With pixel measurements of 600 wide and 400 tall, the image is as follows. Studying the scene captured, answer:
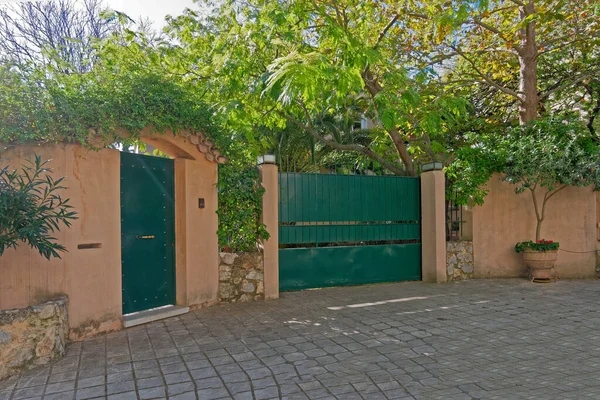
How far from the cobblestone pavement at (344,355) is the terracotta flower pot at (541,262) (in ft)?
5.48

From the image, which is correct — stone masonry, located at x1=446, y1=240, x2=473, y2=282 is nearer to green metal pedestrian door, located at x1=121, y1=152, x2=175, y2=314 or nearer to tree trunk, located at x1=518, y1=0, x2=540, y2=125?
tree trunk, located at x1=518, y1=0, x2=540, y2=125

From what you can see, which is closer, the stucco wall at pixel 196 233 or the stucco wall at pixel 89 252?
the stucco wall at pixel 89 252

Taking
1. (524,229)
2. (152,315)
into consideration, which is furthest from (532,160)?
(152,315)

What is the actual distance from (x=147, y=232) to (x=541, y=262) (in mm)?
7568

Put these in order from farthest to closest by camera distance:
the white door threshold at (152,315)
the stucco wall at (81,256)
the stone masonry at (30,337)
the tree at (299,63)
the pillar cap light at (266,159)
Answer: the pillar cap light at (266,159) < the tree at (299,63) < the white door threshold at (152,315) < the stucco wall at (81,256) < the stone masonry at (30,337)

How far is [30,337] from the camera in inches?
166

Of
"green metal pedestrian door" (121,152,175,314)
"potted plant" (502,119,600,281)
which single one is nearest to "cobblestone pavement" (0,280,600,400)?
"green metal pedestrian door" (121,152,175,314)

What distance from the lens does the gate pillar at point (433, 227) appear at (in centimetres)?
862

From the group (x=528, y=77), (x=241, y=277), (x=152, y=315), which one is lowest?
(x=152, y=315)

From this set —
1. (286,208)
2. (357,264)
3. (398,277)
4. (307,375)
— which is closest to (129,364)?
(307,375)

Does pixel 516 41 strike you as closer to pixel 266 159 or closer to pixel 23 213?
pixel 266 159

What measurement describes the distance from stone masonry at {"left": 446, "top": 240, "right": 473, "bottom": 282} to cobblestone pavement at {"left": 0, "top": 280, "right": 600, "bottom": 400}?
1.91 meters

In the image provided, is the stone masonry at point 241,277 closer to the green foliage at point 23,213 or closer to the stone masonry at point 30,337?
the stone masonry at point 30,337

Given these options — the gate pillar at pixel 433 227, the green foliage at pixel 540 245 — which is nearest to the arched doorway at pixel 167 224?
the gate pillar at pixel 433 227
